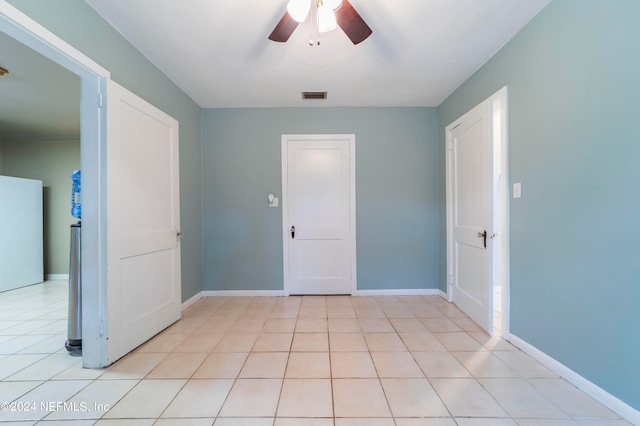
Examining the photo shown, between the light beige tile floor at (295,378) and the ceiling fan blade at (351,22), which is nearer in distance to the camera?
the light beige tile floor at (295,378)

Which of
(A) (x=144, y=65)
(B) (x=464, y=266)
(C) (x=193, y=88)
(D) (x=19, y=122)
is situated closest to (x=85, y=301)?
(A) (x=144, y=65)

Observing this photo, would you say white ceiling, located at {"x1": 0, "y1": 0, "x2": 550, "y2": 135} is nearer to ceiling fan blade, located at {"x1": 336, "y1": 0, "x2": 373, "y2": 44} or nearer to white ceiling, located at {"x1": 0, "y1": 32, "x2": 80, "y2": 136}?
white ceiling, located at {"x1": 0, "y1": 32, "x2": 80, "y2": 136}

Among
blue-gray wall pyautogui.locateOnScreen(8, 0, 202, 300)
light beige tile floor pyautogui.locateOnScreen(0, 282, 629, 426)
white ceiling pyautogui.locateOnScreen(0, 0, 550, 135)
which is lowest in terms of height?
light beige tile floor pyautogui.locateOnScreen(0, 282, 629, 426)

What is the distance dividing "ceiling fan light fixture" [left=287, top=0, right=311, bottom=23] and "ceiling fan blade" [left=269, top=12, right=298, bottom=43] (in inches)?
1.8

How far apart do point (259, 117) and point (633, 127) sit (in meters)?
3.27

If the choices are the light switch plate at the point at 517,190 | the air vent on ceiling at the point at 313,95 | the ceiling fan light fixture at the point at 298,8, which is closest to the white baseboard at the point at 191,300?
the air vent on ceiling at the point at 313,95

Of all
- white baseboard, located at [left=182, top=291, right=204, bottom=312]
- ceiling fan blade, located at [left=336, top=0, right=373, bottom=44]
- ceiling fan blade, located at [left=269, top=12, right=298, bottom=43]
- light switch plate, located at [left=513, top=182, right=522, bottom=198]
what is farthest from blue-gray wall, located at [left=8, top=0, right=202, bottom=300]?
light switch plate, located at [left=513, top=182, right=522, bottom=198]

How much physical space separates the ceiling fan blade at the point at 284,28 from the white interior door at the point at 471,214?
5.95 feet

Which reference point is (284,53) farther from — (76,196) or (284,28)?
(76,196)

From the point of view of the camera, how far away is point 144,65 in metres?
2.29

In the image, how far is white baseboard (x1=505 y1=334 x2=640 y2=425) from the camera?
134 centimetres

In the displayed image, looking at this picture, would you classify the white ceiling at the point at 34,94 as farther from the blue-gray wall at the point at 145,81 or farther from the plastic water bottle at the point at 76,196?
the plastic water bottle at the point at 76,196

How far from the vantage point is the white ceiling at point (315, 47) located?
1.78 meters

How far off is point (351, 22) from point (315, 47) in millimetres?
632
